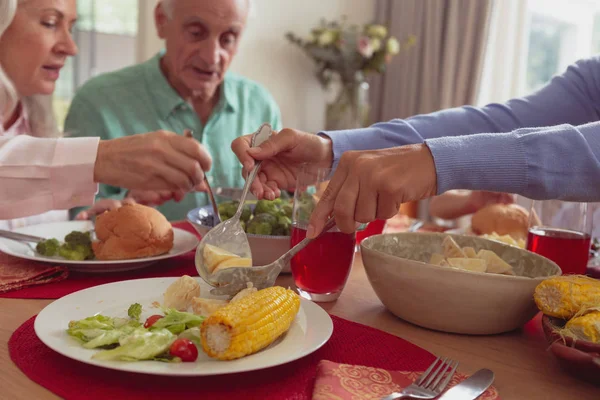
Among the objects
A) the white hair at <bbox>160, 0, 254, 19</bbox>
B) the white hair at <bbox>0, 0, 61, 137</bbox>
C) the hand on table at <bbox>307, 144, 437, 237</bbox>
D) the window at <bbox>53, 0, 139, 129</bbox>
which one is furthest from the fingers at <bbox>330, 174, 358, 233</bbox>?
the window at <bbox>53, 0, 139, 129</bbox>

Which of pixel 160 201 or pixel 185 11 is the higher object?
pixel 185 11

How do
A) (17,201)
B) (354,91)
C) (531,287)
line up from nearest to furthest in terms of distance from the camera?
(531,287) → (17,201) → (354,91)

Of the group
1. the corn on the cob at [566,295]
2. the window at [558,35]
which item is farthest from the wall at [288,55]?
the corn on the cob at [566,295]

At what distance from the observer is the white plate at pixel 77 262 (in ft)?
3.81

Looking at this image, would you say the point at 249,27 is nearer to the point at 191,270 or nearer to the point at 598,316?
the point at 191,270

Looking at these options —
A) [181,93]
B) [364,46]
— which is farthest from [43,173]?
[364,46]

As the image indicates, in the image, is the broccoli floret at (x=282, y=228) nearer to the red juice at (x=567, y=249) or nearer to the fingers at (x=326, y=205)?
the fingers at (x=326, y=205)

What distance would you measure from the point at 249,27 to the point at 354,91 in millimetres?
875

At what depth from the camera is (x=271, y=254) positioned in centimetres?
119

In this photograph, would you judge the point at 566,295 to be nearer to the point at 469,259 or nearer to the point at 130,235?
the point at 469,259

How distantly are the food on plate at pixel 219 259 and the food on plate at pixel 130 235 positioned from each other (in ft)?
0.80

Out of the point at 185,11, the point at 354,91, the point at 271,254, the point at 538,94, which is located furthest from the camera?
the point at 354,91

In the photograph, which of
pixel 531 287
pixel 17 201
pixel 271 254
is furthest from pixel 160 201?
pixel 531 287

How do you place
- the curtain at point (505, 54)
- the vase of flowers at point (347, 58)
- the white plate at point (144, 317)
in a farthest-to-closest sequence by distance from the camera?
the vase of flowers at point (347, 58)
the curtain at point (505, 54)
the white plate at point (144, 317)
